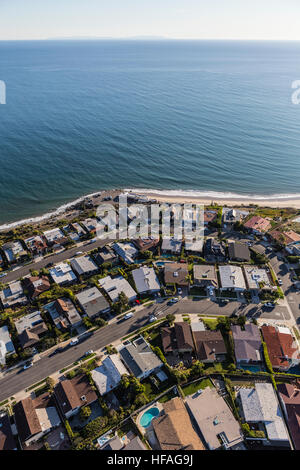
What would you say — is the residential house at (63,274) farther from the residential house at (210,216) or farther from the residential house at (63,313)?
the residential house at (210,216)

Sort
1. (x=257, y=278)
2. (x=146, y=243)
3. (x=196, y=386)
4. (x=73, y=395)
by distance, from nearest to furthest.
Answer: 1. (x=73, y=395)
2. (x=196, y=386)
3. (x=257, y=278)
4. (x=146, y=243)

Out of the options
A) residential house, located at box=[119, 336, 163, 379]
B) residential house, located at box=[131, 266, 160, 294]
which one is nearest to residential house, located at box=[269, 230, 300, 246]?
residential house, located at box=[131, 266, 160, 294]

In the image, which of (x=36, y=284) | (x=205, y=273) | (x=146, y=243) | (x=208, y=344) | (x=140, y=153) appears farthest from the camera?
(x=140, y=153)

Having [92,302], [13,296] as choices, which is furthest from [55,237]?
[92,302]

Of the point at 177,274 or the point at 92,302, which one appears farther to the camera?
the point at 177,274

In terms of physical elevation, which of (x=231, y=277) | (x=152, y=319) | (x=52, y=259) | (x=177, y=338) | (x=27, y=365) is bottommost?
(x=27, y=365)

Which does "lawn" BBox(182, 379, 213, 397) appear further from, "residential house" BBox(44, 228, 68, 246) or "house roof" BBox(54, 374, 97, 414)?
"residential house" BBox(44, 228, 68, 246)

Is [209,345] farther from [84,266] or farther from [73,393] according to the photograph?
[84,266]
